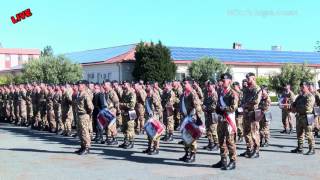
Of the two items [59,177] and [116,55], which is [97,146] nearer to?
[59,177]

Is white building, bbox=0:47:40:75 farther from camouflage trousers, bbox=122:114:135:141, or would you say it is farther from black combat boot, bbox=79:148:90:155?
black combat boot, bbox=79:148:90:155

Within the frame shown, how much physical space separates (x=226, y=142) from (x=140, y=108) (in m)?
7.60

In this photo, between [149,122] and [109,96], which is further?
[109,96]

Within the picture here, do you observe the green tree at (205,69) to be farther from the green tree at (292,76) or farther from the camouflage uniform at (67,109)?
the camouflage uniform at (67,109)

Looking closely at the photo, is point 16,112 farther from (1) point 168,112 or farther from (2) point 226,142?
(2) point 226,142

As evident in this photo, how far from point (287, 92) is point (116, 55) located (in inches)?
1306

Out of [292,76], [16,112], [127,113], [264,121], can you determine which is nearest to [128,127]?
[127,113]

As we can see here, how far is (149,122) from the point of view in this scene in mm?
12586

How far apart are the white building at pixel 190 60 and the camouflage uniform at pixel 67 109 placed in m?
28.0

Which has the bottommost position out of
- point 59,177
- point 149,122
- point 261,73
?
point 59,177

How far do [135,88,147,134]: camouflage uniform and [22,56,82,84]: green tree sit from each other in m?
28.0

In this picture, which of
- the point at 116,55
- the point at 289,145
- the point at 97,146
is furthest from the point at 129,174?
the point at 116,55

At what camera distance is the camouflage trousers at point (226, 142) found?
412 inches

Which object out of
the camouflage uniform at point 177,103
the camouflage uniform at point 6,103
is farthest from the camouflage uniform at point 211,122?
the camouflage uniform at point 6,103
